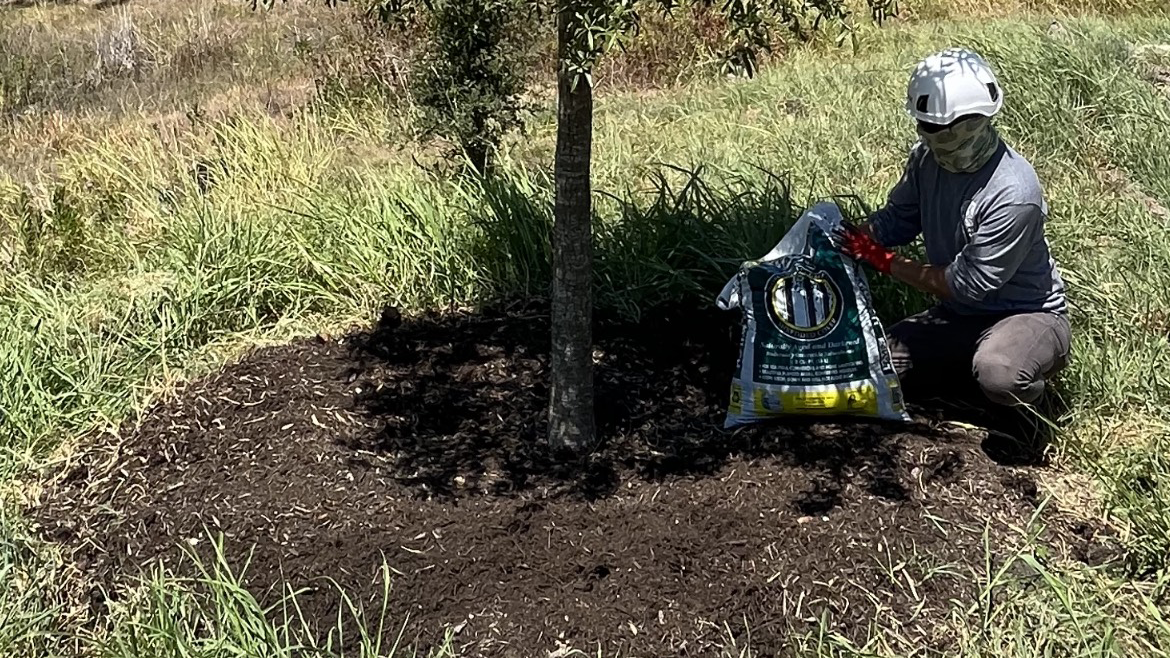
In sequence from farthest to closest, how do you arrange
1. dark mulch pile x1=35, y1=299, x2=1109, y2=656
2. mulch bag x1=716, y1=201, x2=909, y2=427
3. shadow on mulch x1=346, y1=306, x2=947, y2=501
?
1. mulch bag x1=716, y1=201, x2=909, y2=427
2. shadow on mulch x1=346, y1=306, x2=947, y2=501
3. dark mulch pile x1=35, y1=299, x2=1109, y2=656

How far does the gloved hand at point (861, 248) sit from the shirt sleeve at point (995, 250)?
0.18 m

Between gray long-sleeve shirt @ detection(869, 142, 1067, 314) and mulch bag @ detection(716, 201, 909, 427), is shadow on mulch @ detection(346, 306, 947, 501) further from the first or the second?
gray long-sleeve shirt @ detection(869, 142, 1067, 314)

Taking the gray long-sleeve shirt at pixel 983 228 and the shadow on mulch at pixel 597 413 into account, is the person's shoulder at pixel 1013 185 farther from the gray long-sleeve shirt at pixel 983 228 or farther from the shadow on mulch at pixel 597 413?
the shadow on mulch at pixel 597 413

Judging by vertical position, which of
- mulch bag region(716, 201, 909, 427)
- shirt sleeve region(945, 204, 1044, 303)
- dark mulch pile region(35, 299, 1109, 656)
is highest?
shirt sleeve region(945, 204, 1044, 303)

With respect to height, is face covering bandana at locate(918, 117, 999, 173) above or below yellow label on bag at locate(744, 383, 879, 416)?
above

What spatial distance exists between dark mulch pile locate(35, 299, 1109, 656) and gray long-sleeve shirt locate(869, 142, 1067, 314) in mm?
485

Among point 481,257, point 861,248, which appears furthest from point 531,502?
point 481,257

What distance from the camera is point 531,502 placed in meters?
2.76

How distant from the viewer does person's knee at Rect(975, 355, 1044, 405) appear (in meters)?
3.00

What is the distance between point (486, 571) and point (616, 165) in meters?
2.91

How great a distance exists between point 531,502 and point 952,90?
5.10 feet

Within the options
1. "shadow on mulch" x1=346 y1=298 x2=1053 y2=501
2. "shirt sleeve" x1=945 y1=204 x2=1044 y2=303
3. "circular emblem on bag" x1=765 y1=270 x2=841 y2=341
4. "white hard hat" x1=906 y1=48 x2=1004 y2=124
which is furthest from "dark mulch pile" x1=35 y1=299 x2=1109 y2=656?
"white hard hat" x1=906 y1=48 x2=1004 y2=124

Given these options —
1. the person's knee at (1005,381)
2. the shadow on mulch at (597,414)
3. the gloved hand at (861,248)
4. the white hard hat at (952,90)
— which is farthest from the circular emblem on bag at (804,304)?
the white hard hat at (952,90)

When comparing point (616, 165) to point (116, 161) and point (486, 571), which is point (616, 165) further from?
point (486, 571)
